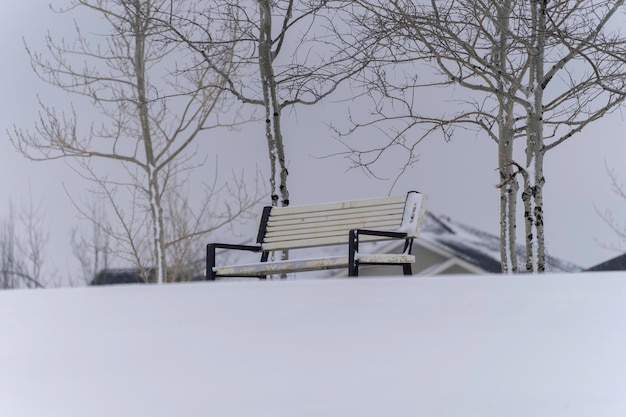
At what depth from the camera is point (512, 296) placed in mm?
3469

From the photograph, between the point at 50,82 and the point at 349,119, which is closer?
the point at 349,119

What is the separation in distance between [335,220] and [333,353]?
318 cm

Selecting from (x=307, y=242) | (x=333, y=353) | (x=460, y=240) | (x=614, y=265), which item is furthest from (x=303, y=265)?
(x=614, y=265)

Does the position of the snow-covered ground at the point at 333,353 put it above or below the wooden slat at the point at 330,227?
below

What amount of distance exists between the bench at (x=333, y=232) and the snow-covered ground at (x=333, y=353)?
4.77 ft

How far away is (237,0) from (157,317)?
17.9 ft

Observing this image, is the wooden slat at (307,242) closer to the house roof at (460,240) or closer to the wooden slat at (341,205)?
the wooden slat at (341,205)

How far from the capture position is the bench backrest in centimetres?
566

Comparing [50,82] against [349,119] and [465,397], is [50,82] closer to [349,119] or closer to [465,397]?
[349,119]

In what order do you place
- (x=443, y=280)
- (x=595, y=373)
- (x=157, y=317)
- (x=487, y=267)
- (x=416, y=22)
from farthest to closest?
1. (x=487, y=267)
2. (x=416, y=22)
3. (x=443, y=280)
4. (x=157, y=317)
5. (x=595, y=373)

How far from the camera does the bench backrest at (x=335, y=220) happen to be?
5.66 metres

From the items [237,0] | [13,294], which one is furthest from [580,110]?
[13,294]

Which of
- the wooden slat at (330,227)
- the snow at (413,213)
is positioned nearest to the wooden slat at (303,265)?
the snow at (413,213)

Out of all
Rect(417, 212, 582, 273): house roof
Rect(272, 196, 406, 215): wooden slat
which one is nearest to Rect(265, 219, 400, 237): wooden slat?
Rect(272, 196, 406, 215): wooden slat
